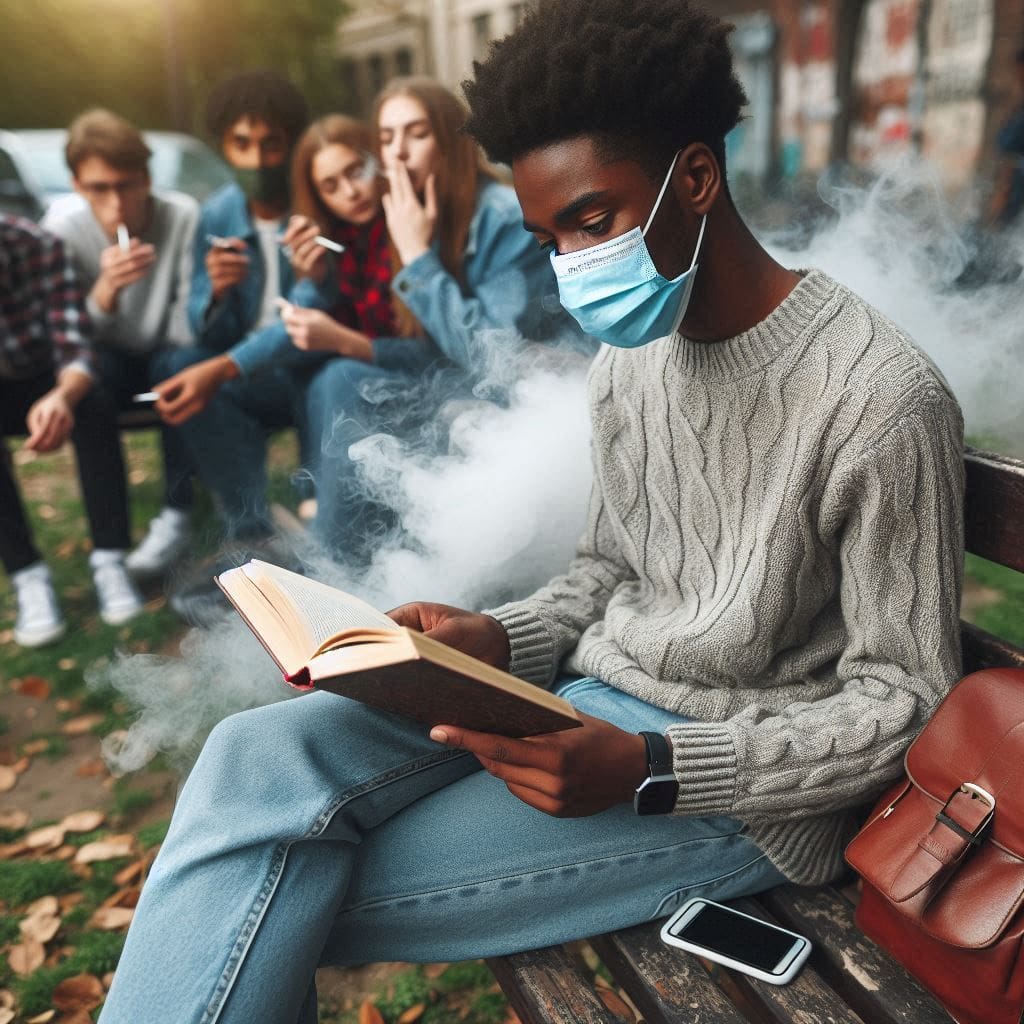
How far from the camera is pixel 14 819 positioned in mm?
3090

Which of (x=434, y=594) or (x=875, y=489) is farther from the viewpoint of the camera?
(x=434, y=594)

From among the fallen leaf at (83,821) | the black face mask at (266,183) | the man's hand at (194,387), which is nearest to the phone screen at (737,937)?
the fallen leaf at (83,821)

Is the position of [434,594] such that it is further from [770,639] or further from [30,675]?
[30,675]

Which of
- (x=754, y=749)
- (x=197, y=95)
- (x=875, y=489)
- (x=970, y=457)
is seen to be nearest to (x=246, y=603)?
(x=754, y=749)

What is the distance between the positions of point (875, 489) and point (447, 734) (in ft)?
2.36

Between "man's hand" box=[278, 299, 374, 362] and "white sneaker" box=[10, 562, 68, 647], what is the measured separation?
5.19ft

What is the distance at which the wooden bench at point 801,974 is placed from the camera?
1.50 metres

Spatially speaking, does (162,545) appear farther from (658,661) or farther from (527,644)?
(658,661)

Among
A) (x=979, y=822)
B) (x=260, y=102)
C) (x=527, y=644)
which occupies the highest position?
(x=260, y=102)

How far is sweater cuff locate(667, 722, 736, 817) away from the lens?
59.9 inches

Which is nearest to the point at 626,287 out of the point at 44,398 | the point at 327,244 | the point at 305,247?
the point at 327,244

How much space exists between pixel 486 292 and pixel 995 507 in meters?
2.09

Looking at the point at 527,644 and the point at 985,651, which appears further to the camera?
the point at 527,644

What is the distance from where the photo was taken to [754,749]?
154 centimetres
